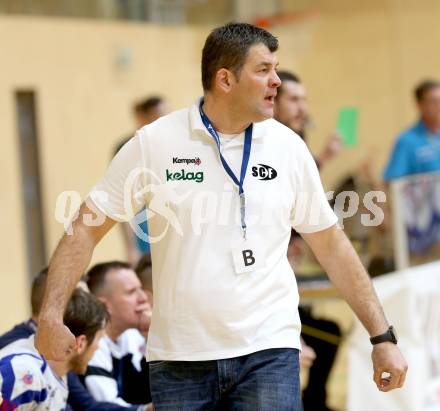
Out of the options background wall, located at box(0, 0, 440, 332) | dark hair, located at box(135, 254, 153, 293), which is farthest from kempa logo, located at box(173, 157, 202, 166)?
background wall, located at box(0, 0, 440, 332)

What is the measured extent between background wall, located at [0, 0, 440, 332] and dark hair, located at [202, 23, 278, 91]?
709cm

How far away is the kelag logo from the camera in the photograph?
358 cm

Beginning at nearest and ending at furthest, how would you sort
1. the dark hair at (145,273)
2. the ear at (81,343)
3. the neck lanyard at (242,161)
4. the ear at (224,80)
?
the neck lanyard at (242,161) < the ear at (224,80) < the ear at (81,343) < the dark hair at (145,273)

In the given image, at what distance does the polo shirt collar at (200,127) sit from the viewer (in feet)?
11.9

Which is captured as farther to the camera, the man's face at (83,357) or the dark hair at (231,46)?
the man's face at (83,357)

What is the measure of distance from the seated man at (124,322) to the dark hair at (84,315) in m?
0.73

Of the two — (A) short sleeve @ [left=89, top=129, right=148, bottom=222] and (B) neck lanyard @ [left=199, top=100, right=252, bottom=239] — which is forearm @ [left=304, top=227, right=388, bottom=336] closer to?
A: (B) neck lanyard @ [left=199, top=100, right=252, bottom=239]

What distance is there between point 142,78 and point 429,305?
584 centimetres

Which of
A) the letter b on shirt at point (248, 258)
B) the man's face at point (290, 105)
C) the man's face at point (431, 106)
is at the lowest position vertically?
the letter b on shirt at point (248, 258)

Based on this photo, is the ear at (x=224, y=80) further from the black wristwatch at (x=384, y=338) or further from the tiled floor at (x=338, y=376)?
the tiled floor at (x=338, y=376)

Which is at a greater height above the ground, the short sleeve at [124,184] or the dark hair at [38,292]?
the short sleeve at [124,184]

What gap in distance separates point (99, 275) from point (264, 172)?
190cm

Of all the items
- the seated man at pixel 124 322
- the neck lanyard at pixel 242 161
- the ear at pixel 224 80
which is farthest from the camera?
the seated man at pixel 124 322

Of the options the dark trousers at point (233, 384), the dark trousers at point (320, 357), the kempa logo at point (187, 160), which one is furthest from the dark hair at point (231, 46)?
the dark trousers at point (320, 357)
